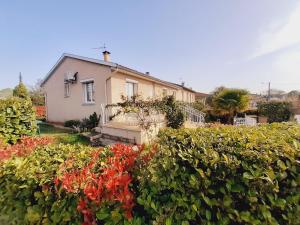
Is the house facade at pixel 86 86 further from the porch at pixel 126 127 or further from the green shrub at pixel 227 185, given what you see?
the green shrub at pixel 227 185

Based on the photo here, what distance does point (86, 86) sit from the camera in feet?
51.2

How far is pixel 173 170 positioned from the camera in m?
1.98

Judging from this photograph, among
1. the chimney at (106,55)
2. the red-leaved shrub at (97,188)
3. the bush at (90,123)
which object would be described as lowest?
the bush at (90,123)

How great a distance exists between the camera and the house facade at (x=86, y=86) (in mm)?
13875

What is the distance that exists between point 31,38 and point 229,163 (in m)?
14.4

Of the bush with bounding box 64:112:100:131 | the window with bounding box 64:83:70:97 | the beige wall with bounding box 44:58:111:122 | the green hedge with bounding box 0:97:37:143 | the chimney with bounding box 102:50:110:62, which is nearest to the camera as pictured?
the green hedge with bounding box 0:97:37:143

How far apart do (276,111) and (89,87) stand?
67.7 feet

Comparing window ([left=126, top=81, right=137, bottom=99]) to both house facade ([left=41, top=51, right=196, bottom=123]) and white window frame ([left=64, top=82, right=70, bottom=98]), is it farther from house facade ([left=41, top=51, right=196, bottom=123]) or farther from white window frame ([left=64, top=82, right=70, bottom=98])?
white window frame ([left=64, top=82, right=70, bottom=98])

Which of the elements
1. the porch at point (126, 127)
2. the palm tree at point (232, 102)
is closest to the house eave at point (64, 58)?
the porch at point (126, 127)

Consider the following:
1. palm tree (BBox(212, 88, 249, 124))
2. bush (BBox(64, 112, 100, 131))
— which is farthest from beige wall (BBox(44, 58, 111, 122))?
palm tree (BBox(212, 88, 249, 124))

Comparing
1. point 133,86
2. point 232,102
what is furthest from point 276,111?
point 133,86

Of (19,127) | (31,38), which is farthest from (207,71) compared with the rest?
(19,127)

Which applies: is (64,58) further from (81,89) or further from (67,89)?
(81,89)

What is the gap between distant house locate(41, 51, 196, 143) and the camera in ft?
44.4
